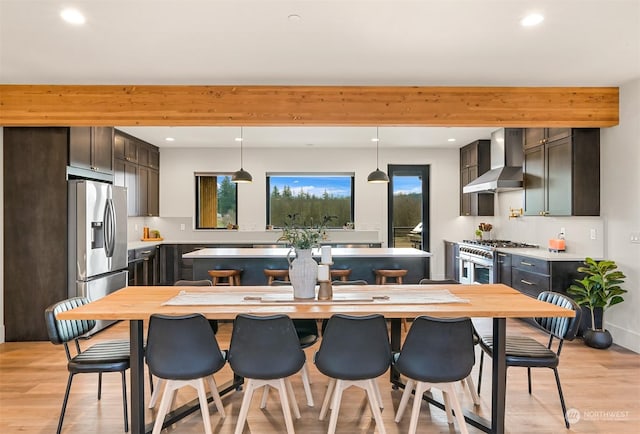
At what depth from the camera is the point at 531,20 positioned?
2.63 metres

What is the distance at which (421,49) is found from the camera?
308cm

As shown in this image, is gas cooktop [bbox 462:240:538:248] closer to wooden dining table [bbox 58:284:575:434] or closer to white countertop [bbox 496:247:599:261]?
white countertop [bbox 496:247:599:261]

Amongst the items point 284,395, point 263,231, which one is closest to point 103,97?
point 284,395

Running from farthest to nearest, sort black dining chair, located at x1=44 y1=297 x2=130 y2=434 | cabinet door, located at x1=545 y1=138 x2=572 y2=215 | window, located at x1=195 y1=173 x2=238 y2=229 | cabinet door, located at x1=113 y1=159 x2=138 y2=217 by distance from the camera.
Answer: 1. window, located at x1=195 y1=173 x2=238 y2=229
2. cabinet door, located at x1=113 y1=159 x2=138 y2=217
3. cabinet door, located at x1=545 y1=138 x2=572 y2=215
4. black dining chair, located at x1=44 y1=297 x2=130 y2=434

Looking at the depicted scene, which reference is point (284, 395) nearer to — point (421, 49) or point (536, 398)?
point (536, 398)

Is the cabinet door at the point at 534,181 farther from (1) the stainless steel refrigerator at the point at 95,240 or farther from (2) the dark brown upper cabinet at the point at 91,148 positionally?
(2) the dark brown upper cabinet at the point at 91,148

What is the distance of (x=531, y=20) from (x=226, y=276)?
150 inches

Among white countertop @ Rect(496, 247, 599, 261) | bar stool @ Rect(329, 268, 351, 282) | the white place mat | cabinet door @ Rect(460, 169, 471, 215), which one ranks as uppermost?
cabinet door @ Rect(460, 169, 471, 215)

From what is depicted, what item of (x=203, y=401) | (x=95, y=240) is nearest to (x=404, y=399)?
(x=203, y=401)

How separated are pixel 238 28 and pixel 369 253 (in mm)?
2972

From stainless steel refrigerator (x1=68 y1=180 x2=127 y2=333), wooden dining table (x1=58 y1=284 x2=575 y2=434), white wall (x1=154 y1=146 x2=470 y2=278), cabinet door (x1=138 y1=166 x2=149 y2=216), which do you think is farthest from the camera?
white wall (x1=154 y1=146 x2=470 y2=278)

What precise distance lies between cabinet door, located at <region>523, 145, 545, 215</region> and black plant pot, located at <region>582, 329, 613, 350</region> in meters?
1.49

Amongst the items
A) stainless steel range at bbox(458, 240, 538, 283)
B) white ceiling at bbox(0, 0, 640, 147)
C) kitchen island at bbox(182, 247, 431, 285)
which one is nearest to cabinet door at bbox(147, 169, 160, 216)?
kitchen island at bbox(182, 247, 431, 285)

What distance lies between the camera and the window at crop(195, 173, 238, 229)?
7469mm
